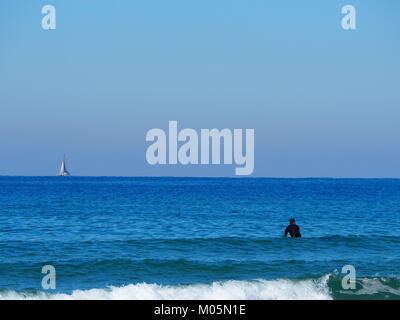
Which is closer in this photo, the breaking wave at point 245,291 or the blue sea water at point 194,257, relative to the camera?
the breaking wave at point 245,291

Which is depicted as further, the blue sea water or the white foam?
the blue sea water

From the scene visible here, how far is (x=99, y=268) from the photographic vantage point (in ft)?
79.4

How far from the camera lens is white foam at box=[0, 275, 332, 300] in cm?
1967

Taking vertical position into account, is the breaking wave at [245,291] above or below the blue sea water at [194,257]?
below

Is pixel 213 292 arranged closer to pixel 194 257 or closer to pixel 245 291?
pixel 245 291

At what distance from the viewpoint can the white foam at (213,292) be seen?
1967cm

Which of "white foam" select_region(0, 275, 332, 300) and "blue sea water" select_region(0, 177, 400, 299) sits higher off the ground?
"blue sea water" select_region(0, 177, 400, 299)

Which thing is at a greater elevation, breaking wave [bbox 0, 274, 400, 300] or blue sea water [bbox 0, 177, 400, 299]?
blue sea water [bbox 0, 177, 400, 299]

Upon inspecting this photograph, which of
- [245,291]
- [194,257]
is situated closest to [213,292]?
[245,291]

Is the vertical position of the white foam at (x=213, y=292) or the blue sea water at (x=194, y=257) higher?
the blue sea water at (x=194, y=257)
